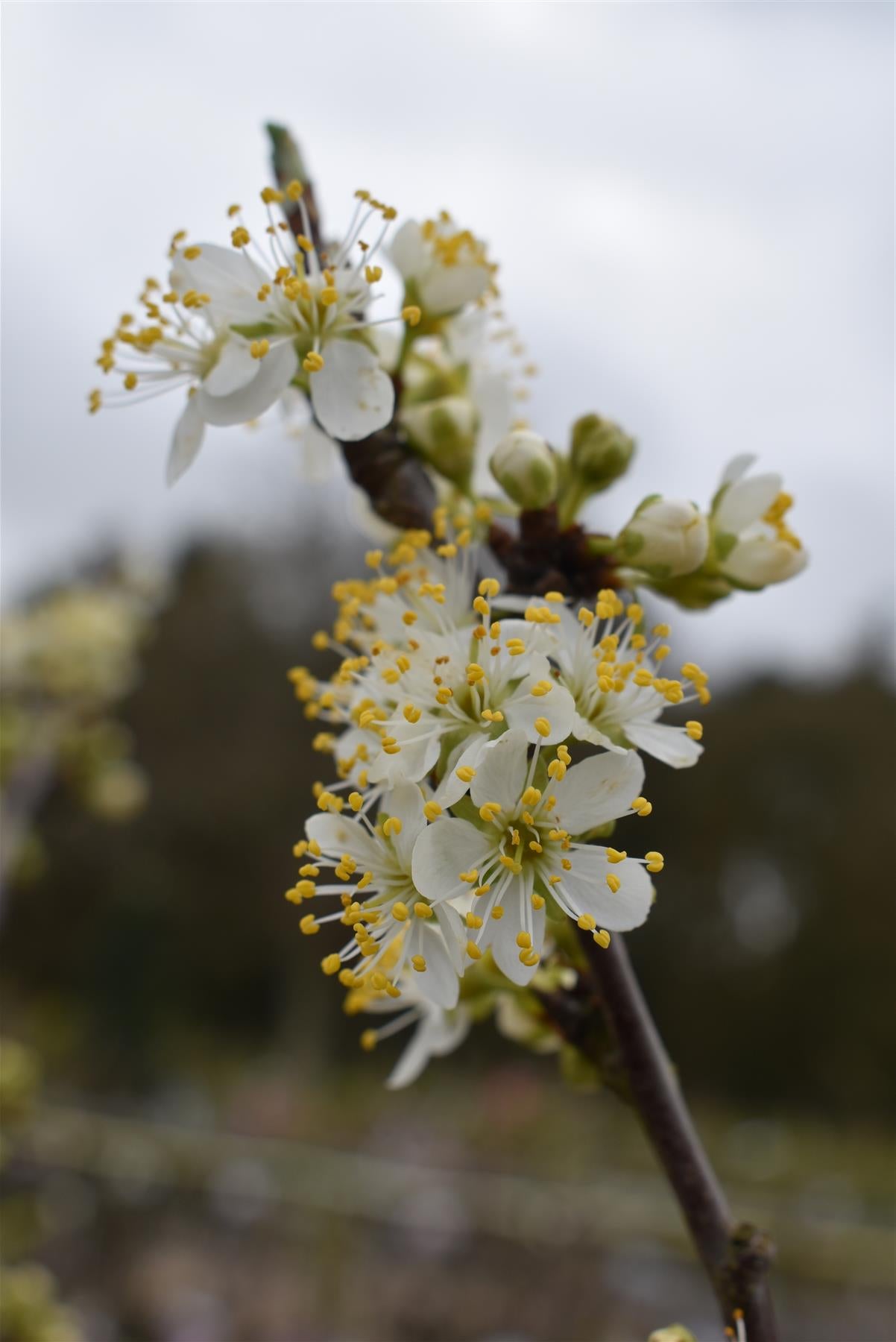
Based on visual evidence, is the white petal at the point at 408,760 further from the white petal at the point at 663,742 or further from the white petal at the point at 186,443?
the white petal at the point at 186,443

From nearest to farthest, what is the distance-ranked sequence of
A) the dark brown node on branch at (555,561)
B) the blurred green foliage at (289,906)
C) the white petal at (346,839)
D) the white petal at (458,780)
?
the white petal at (458,780)
the white petal at (346,839)
the dark brown node on branch at (555,561)
the blurred green foliage at (289,906)

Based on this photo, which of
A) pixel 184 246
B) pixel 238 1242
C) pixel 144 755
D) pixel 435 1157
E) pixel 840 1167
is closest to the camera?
pixel 184 246

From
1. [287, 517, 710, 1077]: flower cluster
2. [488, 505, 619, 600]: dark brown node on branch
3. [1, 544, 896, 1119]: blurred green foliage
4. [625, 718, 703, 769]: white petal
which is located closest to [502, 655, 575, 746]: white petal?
[287, 517, 710, 1077]: flower cluster

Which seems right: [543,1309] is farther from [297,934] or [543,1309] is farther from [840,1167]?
[297,934]

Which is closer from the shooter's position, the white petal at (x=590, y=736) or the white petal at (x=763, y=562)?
the white petal at (x=590, y=736)

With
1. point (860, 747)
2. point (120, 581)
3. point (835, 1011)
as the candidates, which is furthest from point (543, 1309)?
point (860, 747)

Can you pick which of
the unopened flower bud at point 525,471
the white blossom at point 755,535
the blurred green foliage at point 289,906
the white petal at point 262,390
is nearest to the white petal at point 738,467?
the white blossom at point 755,535
